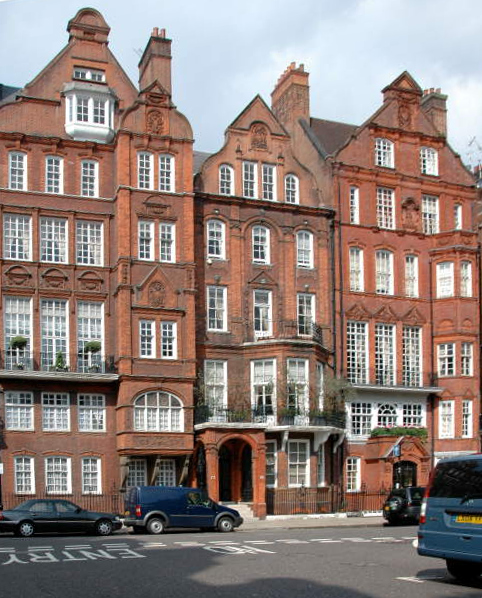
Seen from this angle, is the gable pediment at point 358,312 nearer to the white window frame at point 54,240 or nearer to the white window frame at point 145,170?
the white window frame at point 145,170

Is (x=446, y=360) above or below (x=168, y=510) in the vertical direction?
above

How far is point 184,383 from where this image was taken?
137 ft

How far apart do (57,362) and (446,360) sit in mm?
19896

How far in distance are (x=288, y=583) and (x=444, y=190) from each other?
37.3 m

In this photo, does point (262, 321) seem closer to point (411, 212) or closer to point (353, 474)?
point (353, 474)

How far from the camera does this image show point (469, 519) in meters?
15.8

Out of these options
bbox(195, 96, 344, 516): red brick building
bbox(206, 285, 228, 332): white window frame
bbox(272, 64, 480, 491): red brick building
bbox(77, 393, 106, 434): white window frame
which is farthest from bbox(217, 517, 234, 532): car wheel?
bbox(272, 64, 480, 491): red brick building

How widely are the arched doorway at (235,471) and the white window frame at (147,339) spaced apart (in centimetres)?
563

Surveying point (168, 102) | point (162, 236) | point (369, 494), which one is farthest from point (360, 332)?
point (168, 102)

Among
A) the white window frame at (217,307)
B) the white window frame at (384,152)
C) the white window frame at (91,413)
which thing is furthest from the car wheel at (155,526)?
the white window frame at (384,152)

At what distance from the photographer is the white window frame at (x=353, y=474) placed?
151 ft

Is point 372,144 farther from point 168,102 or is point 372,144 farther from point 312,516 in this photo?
point 312,516

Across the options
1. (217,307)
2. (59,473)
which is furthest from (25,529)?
(217,307)

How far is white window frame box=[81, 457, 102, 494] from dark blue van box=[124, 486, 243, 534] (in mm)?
8373
